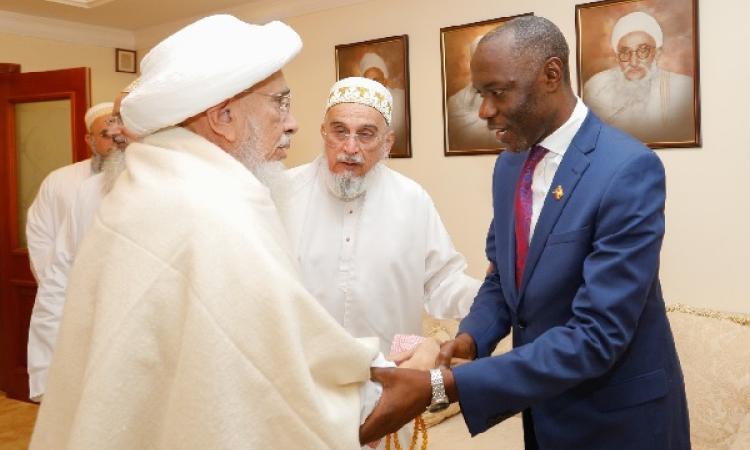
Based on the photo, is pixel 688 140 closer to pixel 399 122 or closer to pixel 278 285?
pixel 399 122

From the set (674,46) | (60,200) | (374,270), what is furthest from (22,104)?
(674,46)

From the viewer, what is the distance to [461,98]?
4.68 m

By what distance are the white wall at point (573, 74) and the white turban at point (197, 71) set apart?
2.83m

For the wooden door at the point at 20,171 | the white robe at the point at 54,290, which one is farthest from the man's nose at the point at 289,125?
the wooden door at the point at 20,171

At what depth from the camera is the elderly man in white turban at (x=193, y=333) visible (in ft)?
4.14

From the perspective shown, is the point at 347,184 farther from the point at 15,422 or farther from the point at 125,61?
the point at 125,61

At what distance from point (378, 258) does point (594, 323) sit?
4.31ft

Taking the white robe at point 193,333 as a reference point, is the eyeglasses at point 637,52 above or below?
above

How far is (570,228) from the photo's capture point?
5.38 ft

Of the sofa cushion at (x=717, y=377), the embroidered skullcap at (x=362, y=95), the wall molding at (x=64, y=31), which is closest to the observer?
the embroidered skullcap at (x=362, y=95)

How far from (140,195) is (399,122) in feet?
12.3

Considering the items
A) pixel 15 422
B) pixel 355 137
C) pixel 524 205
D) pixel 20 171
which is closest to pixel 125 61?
pixel 20 171

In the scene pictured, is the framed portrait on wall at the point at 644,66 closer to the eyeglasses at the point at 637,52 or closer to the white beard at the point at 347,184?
the eyeglasses at the point at 637,52

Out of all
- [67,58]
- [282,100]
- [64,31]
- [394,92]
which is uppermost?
[64,31]
